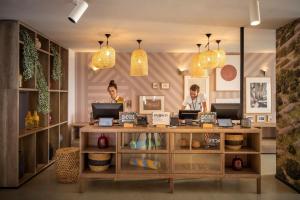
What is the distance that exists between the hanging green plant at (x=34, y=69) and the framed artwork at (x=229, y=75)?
4633mm

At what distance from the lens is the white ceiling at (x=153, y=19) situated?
12.1 ft

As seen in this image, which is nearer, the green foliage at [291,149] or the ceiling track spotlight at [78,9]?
the ceiling track spotlight at [78,9]

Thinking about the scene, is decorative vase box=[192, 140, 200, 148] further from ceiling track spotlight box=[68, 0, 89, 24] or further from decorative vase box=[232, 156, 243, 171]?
ceiling track spotlight box=[68, 0, 89, 24]

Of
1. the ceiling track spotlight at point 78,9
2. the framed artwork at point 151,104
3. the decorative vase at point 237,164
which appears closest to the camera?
the ceiling track spotlight at point 78,9

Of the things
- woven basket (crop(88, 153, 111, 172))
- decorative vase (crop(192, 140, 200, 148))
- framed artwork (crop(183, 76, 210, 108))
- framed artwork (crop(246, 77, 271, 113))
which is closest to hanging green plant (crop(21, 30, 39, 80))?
woven basket (crop(88, 153, 111, 172))

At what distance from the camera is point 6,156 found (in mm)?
4410

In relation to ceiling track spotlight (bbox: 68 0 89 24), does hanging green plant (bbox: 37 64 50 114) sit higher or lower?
lower

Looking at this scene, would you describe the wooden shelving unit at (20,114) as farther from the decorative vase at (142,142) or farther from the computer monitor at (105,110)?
the decorative vase at (142,142)

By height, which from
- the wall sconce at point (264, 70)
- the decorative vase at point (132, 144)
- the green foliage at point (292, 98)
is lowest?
the decorative vase at point (132, 144)

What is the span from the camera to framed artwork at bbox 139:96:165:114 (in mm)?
7887

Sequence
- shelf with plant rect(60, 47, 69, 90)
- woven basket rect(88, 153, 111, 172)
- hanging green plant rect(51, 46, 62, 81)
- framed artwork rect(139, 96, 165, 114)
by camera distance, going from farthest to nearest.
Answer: framed artwork rect(139, 96, 165, 114) → shelf with plant rect(60, 47, 69, 90) → hanging green plant rect(51, 46, 62, 81) → woven basket rect(88, 153, 111, 172)

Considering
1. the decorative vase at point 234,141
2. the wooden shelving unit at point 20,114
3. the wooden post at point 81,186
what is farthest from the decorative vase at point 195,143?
the wooden shelving unit at point 20,114

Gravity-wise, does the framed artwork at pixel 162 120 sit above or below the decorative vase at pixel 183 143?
above

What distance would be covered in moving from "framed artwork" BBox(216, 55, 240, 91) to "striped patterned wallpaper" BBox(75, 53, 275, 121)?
0.15 metres
